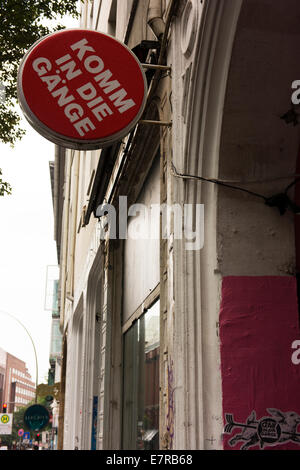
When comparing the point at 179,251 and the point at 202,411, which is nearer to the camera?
the point at 202,411

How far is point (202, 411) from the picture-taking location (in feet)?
9.92

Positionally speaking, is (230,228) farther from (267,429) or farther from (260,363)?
(267,429)

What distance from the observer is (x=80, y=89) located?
141 inches

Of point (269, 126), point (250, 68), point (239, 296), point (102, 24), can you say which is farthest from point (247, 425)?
point (102, 24)

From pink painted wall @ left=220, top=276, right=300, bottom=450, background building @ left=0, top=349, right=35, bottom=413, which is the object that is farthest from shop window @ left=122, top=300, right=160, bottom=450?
background building @ left=0, top=349, right=35, bottom=413

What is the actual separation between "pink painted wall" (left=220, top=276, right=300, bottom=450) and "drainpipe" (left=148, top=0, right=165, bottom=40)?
2.29 meters

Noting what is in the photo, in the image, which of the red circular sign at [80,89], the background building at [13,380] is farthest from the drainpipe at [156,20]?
the background building at [13,380]

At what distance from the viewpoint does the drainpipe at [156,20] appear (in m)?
4.44

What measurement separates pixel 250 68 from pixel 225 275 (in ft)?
3.82

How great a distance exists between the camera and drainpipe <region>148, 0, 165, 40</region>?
14.6 ft

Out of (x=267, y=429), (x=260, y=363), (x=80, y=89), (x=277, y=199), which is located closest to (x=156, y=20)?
(x=80, y=89)

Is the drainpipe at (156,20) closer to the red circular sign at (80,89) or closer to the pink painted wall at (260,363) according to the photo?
the red circular sign at (80,89)

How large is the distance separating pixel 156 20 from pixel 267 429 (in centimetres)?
316

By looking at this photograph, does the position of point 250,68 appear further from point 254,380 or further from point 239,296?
point 254,380
